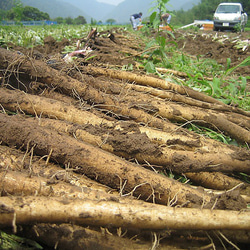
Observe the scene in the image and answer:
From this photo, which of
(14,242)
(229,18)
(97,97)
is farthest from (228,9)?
(14,242)

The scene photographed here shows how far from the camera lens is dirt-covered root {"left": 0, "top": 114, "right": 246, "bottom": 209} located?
150cm

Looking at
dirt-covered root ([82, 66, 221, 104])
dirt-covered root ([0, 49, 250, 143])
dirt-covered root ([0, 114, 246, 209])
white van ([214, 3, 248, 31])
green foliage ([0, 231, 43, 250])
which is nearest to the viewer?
green foliage ([0, 231, 43, 250])

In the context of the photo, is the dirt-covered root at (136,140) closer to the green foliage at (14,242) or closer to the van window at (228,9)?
the green foliage at (14,242)

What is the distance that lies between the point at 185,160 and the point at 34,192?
3.90 feet

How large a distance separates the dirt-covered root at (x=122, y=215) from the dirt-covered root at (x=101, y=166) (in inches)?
7.3

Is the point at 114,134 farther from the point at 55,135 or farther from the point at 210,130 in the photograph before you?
the point at 210,130

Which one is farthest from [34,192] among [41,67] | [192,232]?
[41,67]

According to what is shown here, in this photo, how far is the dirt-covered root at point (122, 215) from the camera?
3.67ft

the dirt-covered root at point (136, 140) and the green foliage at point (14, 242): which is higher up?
the dirt-covered root at point (136, 140)

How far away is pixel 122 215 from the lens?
3.84 feet

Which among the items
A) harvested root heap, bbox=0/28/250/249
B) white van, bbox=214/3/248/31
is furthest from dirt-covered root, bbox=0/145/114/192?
white van, bbox=214/3/248/31

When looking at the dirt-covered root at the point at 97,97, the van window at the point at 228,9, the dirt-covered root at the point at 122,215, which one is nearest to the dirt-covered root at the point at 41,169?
the dirt-covered root at the point at 122,215

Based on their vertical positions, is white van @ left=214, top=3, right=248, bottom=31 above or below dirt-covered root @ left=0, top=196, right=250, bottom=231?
above

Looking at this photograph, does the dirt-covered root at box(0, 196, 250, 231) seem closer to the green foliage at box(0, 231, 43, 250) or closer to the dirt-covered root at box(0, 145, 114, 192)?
the green foliage at box(0, 231, 43, 250)
